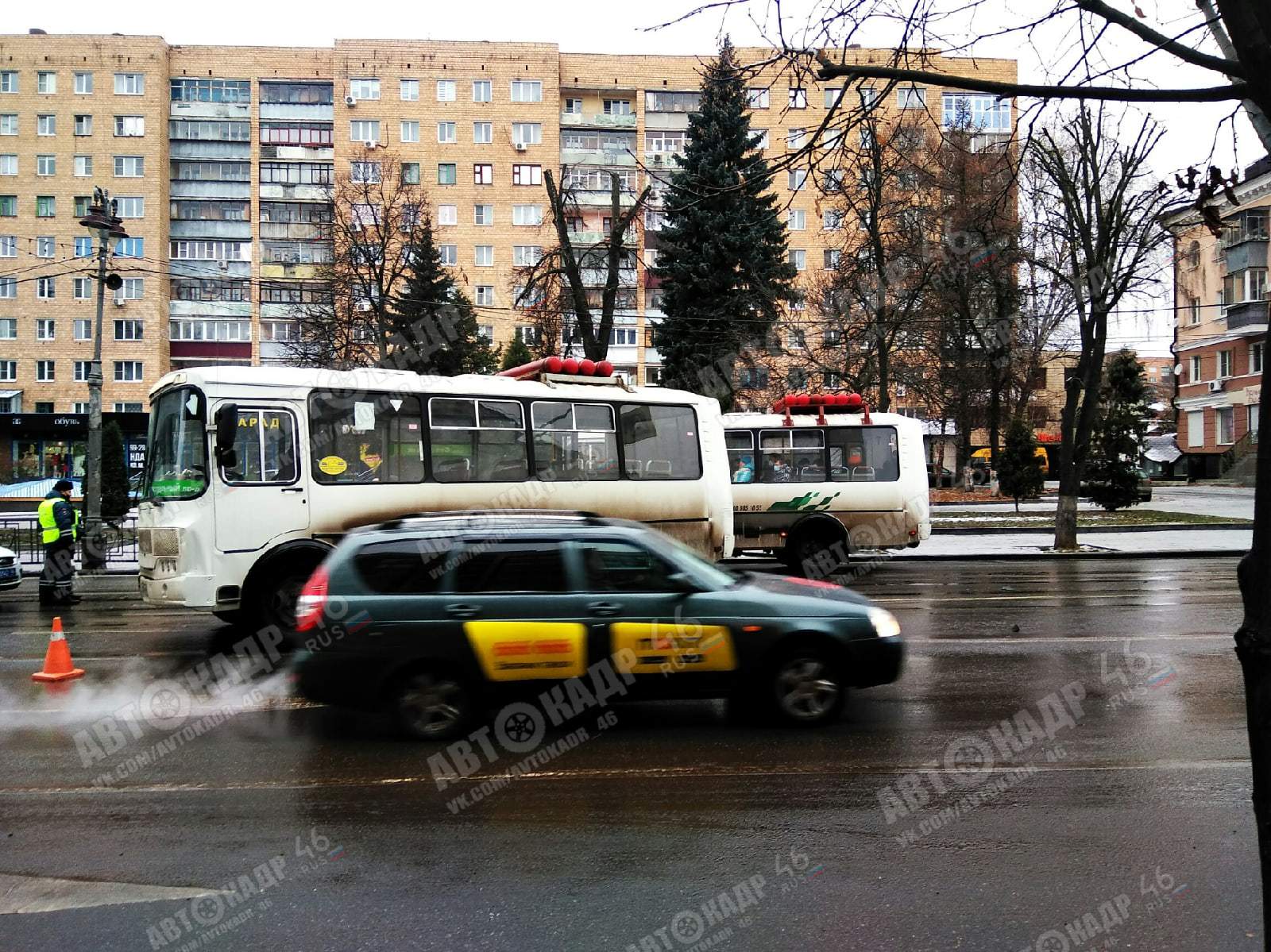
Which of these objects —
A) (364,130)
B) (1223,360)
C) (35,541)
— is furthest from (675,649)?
(1223,360)

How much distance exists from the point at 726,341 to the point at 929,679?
23918 mm

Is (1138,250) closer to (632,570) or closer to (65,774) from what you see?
(632,570)

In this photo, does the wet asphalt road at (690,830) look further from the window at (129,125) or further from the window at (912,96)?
the window at (129,125)

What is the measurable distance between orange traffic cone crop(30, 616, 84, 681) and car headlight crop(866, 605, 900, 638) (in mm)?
7599

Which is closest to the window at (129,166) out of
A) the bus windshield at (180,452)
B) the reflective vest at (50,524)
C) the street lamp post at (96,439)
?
the street lamp post at (96,439)

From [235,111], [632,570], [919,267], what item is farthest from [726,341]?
[235,111]

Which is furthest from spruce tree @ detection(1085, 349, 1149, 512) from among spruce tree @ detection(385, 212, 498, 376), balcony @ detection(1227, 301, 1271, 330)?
spruce tree @ detection(385, 212, 498, 376)

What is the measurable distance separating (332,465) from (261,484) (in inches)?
33.7

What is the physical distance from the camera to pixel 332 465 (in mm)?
11602

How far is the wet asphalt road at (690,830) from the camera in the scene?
4.14m

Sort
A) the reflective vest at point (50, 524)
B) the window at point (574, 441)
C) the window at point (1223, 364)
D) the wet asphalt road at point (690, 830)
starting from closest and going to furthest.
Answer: the wet asphalt road at point (690, 830) < the window at point (574, 441) < the reflective vest at point (50, 524) < the window at point (1223, 364)

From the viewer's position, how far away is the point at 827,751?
6574 mm

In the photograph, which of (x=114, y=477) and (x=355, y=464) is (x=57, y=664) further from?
(x=114, y=477)

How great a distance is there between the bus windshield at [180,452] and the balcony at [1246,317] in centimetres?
5027
